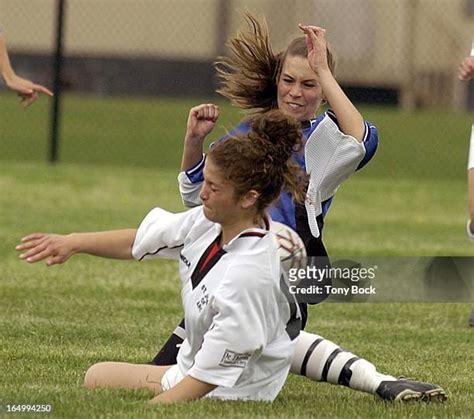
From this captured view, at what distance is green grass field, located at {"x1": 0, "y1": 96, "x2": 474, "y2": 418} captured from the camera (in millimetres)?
4930

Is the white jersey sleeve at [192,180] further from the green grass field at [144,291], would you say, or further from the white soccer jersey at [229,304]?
the green grass field at [144,291]

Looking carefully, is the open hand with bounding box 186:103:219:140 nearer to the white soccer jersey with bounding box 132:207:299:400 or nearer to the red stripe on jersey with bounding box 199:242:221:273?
the white soccer jersey with bounding box 132:207:299:400

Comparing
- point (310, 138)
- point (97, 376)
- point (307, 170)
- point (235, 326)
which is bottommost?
point (97, 376)

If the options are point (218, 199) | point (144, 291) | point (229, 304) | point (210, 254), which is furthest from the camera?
point (144, 291)

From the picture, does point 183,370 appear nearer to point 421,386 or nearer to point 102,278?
point 421,386

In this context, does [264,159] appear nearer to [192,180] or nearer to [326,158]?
[326,158]

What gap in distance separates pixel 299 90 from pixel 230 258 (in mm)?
1059

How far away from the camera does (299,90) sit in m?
5.33

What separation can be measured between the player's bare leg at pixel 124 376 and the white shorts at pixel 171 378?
49mm

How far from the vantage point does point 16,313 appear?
23.1 ft

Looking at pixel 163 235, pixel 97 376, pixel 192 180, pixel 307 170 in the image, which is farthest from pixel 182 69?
pixel 163 235

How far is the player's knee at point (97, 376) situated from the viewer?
16.3 feet

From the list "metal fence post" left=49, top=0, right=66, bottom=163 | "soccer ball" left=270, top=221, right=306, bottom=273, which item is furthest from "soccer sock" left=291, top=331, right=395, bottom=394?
"metal fence post" left=49, top=0, right=66, bottom=163

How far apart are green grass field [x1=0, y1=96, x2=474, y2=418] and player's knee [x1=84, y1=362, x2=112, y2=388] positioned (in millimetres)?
88
